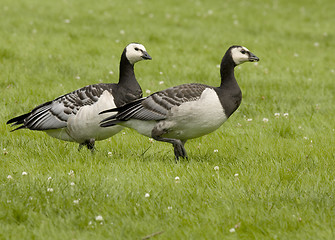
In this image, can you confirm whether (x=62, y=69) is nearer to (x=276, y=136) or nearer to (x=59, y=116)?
(x=59, y=116)

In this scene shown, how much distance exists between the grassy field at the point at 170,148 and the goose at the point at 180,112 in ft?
1.51

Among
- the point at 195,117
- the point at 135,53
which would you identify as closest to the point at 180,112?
the point at 195,117

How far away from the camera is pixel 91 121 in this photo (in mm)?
7816

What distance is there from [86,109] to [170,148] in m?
1.83

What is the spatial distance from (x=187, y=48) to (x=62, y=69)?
176 inches

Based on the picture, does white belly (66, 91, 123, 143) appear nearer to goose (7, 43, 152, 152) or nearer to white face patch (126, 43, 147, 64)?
goose (7, 43, 152, 152)

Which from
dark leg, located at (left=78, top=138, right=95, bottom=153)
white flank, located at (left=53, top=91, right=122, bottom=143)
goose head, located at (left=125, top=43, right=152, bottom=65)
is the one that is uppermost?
goose head, located at (left=125, top=43, right=152, bottom=65)

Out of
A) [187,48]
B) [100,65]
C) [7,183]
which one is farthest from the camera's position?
[187,48]

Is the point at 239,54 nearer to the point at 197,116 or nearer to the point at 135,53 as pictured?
the point at 197,116

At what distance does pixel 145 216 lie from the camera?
5676mm

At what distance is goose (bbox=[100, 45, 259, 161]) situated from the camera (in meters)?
7.41

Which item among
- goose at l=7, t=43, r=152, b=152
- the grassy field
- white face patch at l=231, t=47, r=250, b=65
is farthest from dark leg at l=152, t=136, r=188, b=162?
white face patch at l=231, t=47, r=250, b=65

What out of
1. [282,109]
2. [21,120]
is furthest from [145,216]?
[282,109]

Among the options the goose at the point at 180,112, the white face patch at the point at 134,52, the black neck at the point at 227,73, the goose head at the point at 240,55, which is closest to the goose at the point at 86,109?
the white face patch at the point at 134,52
